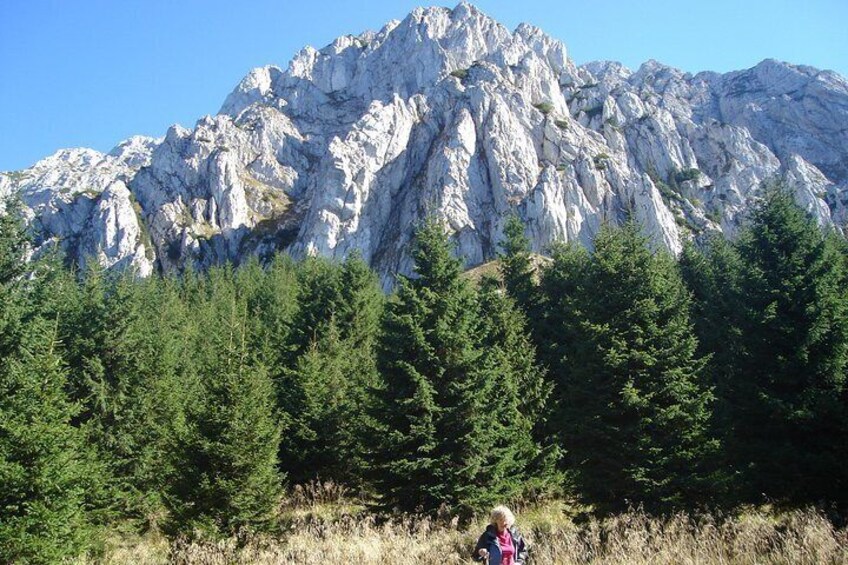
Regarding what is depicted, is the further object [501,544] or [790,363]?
[790,363]

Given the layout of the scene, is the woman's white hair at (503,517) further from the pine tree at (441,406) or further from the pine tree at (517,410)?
the pine tree at (517,410)

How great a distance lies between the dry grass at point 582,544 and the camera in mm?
8383

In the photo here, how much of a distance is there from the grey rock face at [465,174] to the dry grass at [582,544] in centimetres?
9406

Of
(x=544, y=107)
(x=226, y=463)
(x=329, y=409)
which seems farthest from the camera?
(x=544, y=107)

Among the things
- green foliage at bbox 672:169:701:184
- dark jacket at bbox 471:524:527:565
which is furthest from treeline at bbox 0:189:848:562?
green foliage at bbox 672:169:701:184

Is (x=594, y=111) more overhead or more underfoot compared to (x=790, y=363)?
more overhead

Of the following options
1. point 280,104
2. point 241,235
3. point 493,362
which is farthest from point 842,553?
point 280,104

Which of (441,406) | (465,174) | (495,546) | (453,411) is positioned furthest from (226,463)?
(465,174)

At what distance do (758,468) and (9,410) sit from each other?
21127mm

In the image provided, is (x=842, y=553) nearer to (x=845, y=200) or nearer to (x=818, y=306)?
(x=818, y=306)

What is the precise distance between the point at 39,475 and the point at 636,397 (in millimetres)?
15897

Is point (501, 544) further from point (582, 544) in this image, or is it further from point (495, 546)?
point (582, 544)

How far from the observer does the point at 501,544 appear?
8039 mm

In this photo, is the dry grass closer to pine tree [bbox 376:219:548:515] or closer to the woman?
pine tree [bbox 376:219:548:515]
